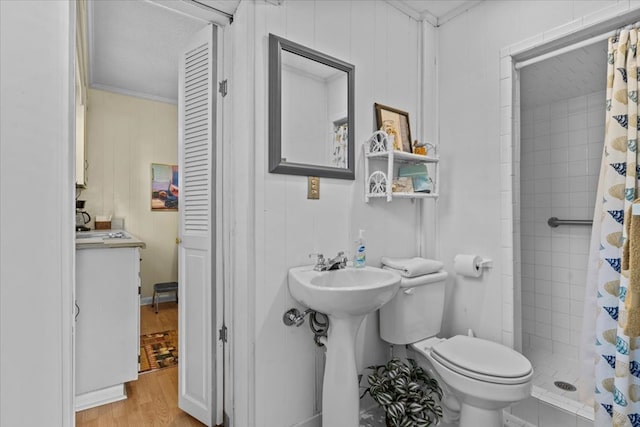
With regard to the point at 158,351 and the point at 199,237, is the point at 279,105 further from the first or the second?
the point at 158,351


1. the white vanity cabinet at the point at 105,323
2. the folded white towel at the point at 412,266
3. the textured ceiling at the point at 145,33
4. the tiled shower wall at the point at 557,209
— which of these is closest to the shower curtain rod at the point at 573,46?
the textured ceiling at the point at 145,33

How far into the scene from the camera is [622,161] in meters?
1.46

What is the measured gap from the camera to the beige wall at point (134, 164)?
148 inches

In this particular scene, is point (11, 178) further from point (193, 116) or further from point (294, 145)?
point (193, 116)

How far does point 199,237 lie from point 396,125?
1.34 meters

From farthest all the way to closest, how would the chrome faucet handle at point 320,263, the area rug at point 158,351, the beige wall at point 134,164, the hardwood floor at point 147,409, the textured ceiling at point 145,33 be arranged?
the beige wall at point 134,164
the area rug at point 158,351
the textured ceiling at point 145,33
the hardwood floor at point 147,409
the chrome faucet handle at point 320,263

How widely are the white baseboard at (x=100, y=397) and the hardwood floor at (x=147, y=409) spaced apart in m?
0.03

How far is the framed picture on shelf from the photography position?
1993mm

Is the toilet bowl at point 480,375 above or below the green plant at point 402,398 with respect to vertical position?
above

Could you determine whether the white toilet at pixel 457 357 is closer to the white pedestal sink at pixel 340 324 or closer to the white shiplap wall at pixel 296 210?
the white shiplap wall at pixel 296 210

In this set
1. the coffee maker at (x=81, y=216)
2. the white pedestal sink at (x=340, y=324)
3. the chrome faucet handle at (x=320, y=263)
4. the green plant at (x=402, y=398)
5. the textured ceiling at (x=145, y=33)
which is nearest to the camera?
the white pedestal sink at (x=340, y=324)

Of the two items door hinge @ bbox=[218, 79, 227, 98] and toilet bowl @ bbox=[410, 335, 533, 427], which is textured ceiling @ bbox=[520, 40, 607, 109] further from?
door hinge @ bbox=[218, 79, 227, 98]

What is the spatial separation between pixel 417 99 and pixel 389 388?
5.79 feet

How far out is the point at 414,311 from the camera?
1.82 m
